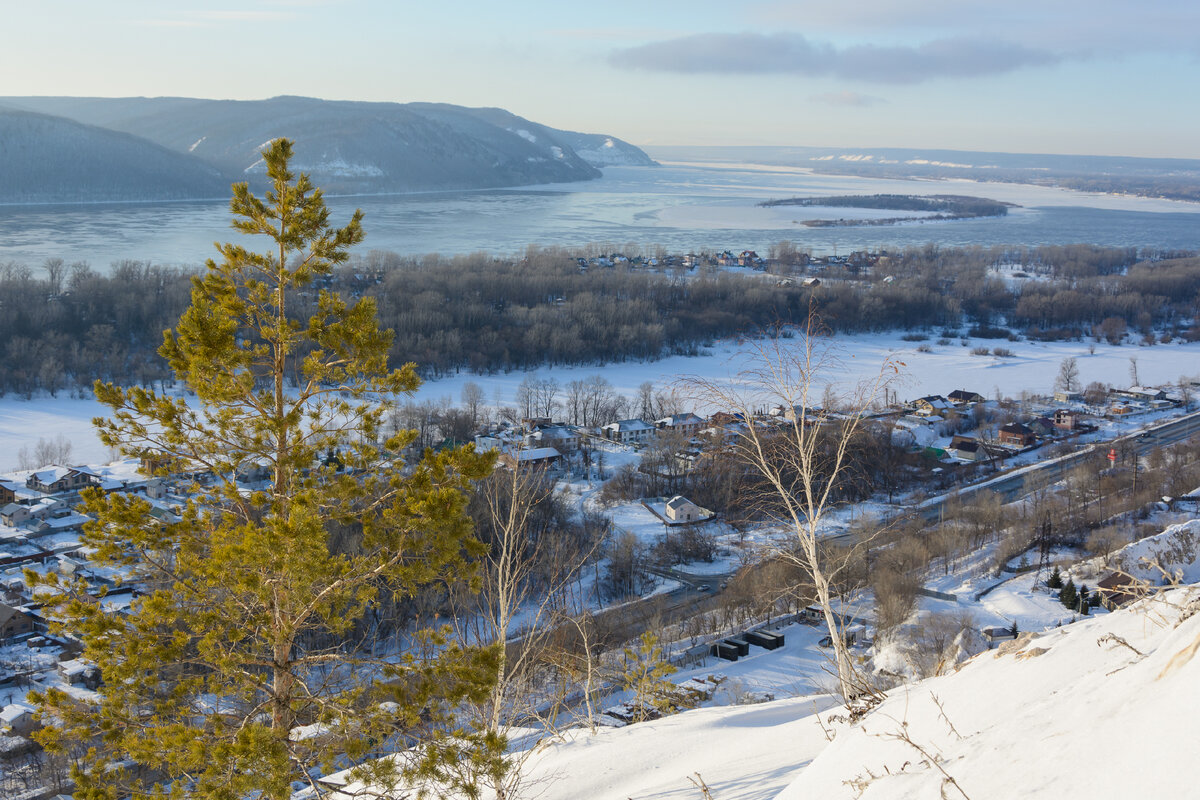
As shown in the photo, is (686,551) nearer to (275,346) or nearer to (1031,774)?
(275,346)

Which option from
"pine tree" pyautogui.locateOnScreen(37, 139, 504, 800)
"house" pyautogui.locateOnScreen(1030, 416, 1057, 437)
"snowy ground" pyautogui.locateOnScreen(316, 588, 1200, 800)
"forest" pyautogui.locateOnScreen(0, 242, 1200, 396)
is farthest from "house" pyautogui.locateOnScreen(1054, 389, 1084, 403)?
"pine tree" pyautogui.locateOnScreen(37, 139, 504, 800)

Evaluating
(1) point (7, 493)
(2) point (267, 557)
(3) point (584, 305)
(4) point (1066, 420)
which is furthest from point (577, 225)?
(2) point (267, 557)

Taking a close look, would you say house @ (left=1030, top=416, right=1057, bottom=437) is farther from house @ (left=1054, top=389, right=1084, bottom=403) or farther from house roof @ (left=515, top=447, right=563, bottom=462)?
house roof @ (left=515, top=447, right=563, bottom=462)

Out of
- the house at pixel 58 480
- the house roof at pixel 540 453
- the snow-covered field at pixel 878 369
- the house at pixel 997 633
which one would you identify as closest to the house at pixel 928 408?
the snow-covered field at pixel 878 369

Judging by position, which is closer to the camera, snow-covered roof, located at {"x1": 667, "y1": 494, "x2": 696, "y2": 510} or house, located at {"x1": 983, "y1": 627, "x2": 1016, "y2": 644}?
house, located at {"x1": 983, "y1": 627, "x2": 1016, "y2": 644}

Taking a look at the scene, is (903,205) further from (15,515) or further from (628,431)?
(15,515)

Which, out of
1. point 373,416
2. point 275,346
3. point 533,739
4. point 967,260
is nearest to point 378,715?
point 373,416
